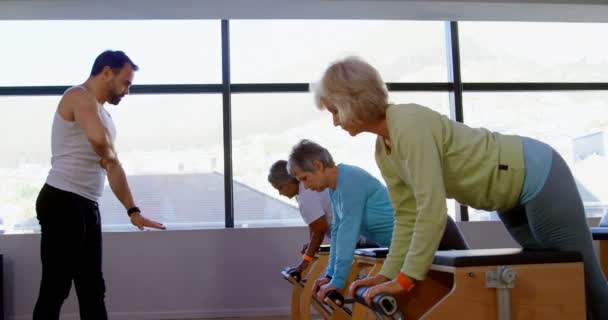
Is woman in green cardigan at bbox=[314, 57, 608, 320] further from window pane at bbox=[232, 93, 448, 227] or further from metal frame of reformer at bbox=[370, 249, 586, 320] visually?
window pane at bbox=[232, 93, 448, 227]

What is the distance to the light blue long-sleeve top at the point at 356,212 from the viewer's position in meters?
2.11

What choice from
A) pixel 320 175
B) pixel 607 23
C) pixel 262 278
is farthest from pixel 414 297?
pixel 607 23

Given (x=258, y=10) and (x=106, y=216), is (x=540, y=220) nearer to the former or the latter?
(x=258, y=10)

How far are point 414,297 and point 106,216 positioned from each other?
323 centimetres

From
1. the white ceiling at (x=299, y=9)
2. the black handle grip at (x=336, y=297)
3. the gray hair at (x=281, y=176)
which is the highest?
the white ceiling at (x=299, y=9)

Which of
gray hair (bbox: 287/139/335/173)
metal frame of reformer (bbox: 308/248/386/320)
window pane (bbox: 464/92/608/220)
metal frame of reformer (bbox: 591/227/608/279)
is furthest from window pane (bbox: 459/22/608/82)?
metal frame of reformer (bbox: 308/248/386/320)

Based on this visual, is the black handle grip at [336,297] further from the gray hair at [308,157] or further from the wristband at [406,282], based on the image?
the wristband at [406,282]

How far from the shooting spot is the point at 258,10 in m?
4.18

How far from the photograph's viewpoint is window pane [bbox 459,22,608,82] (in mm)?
4684

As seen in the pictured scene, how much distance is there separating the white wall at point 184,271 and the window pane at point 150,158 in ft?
0.81

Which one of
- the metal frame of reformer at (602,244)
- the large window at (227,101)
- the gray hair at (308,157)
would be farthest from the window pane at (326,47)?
the metal frame of reformer at (602,244)

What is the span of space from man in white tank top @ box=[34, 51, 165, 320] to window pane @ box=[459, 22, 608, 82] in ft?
10.9

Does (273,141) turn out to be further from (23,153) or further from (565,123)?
(565,123)

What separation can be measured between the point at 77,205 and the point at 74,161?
0.15 m
